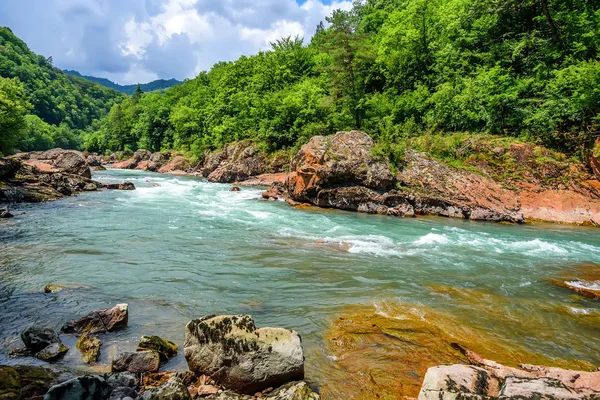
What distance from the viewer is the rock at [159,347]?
5289 millimetres

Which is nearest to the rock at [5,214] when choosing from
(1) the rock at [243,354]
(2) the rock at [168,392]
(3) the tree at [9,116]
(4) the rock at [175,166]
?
(1) the rock at [243,354]

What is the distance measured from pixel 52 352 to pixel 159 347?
1653 millimetres

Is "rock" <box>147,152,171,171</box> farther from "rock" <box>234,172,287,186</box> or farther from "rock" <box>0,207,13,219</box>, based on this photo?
"rock" <box>0,207,13,219</box>

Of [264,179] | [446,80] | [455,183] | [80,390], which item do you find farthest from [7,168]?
[446,80]

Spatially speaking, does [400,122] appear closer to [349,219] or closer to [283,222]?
[349,219]

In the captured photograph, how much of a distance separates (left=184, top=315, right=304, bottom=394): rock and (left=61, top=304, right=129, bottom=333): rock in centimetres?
215

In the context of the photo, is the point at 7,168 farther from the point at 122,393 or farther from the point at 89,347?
the point at 122,393

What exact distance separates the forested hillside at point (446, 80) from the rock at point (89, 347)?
20.9 metres

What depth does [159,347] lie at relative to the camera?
538cm

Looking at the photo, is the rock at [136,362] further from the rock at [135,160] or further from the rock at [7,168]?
the rock at [135,160]

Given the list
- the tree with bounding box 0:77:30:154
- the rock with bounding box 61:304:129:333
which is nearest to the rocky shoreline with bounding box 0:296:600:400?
the rock with bounding box 61:304:129:333

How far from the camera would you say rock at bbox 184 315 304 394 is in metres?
4.59

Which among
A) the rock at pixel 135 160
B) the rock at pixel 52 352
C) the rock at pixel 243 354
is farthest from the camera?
the rock at pixel 135 160

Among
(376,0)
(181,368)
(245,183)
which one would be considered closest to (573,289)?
(181,368)
